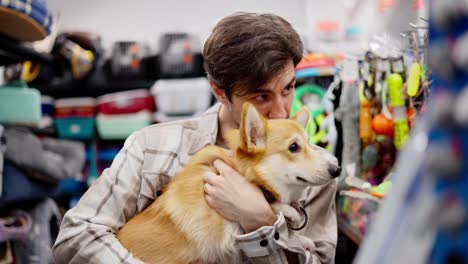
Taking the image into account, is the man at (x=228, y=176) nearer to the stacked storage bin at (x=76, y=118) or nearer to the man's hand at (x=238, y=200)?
the man's hand at (x=238, y=200)

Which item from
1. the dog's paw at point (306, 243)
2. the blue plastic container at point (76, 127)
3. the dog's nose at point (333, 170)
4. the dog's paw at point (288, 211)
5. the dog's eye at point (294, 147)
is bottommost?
the blue plastic container at point (76, 127)

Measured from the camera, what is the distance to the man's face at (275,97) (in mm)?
1212

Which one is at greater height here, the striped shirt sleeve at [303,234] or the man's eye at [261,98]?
the man's eye at [261,98]

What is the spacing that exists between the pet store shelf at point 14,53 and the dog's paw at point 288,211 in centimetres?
162

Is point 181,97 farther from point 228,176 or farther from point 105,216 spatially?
point 228,176

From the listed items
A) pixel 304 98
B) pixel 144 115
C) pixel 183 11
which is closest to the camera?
pixel 304 98

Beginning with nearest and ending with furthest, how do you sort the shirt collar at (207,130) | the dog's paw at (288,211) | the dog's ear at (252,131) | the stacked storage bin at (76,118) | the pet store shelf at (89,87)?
the dog's ear at (252,131)
the dog's paw at (288,211)
the shirt collar at (207,130)
the stacked storage bin at (76,118)
the pet store shelf at (89,87)

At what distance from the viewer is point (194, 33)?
13.4 ft

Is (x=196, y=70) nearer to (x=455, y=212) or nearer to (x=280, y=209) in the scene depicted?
(x=280, y=209)

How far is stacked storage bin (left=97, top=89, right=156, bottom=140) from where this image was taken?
384 cm

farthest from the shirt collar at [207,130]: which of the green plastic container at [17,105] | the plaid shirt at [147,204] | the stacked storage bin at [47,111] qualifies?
the stacked storage bin at [47,111]

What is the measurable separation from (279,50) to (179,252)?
21.6 inches

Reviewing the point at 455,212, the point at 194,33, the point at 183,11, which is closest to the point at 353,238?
the point at 455,212

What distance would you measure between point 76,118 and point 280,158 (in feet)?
10.3
